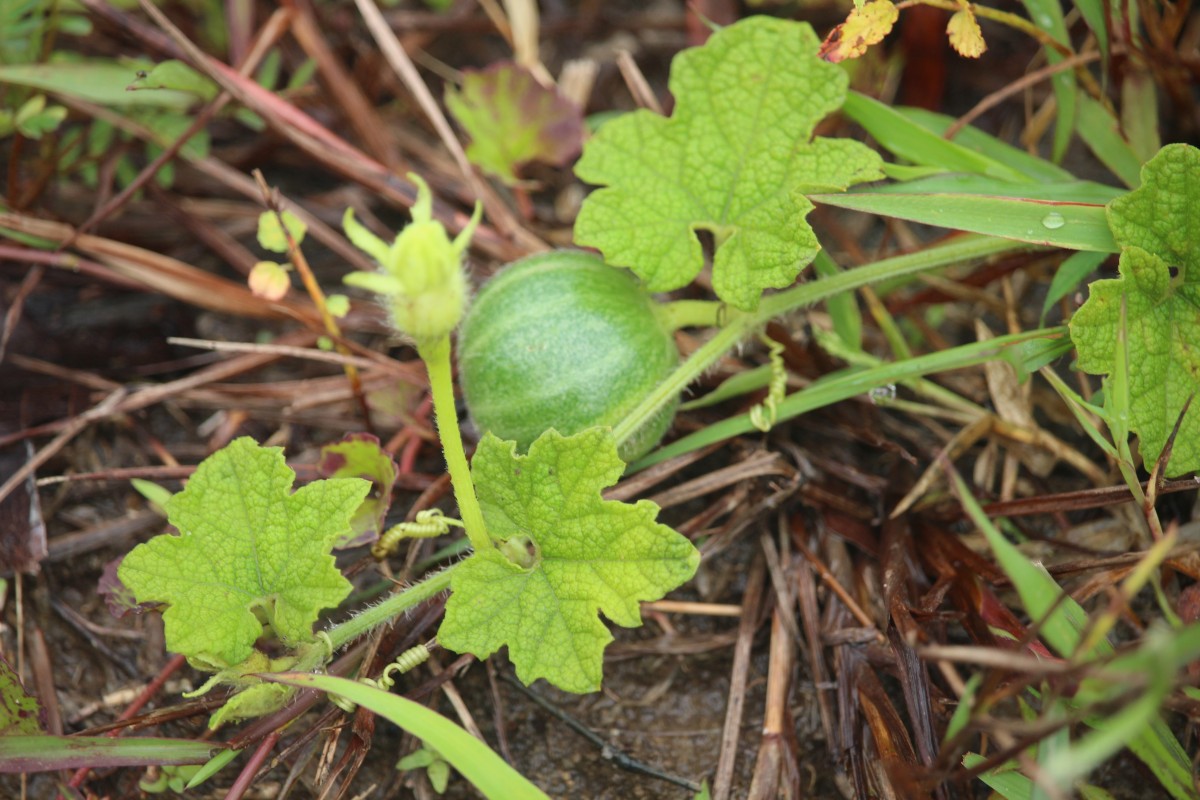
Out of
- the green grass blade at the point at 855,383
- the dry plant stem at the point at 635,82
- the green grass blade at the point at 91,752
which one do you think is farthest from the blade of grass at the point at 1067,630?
the dry plant stem at the point at 635,82

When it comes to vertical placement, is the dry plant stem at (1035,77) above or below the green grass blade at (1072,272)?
above

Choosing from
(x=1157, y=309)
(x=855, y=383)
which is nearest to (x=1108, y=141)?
(x=1157, y=309)

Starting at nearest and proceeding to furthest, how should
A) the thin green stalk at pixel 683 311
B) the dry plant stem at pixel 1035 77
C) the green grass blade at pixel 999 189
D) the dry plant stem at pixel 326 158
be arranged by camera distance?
the green grass blade at pixel 999 189 → the thin green stalk at pixel 683 311 → the dry plant stem at pixel 1035 77 → the dry plant stem at pixel 326 158

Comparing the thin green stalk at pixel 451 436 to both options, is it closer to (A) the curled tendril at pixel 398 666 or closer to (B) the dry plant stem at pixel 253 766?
(A) the curled tendril at pixel 398 666

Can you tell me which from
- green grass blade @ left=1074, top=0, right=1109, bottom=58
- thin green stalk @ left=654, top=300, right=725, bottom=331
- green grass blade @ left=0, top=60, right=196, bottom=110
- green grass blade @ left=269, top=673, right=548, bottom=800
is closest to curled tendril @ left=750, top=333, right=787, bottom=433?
thin green stalk @ left=654, top=300, right=725, bottom=331

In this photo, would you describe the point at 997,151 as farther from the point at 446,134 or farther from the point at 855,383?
the point at 446,134

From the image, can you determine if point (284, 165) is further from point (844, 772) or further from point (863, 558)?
point (844, 772)
